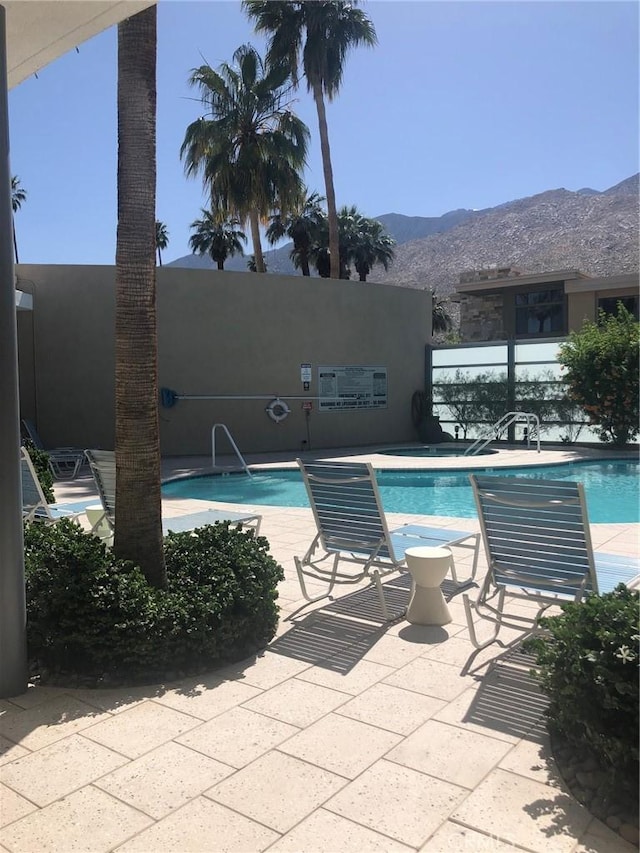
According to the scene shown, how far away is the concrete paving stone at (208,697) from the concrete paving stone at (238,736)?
0.26 feet

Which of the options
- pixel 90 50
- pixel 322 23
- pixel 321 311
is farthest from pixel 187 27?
pixel 322 23

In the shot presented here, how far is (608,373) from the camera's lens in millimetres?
14719

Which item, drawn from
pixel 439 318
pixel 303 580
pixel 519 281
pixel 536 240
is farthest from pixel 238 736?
pixel 536 240

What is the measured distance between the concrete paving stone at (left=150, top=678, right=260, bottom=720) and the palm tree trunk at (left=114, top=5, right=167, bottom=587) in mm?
664

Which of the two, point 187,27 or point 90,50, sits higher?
point 187,27

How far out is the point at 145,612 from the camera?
3.31 meters

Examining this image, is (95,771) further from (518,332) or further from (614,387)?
(518,332)

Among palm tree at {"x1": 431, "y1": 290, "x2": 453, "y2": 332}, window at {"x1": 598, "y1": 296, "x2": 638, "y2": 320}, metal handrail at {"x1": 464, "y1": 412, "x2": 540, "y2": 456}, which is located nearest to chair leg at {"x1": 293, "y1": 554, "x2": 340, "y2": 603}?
metal handrail at {"x1": 464, "y1": 412, "x2": 540, "y2": 456}

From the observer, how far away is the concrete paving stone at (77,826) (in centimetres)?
206

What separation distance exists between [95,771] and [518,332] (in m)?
25.7

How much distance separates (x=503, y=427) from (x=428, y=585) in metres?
13.2

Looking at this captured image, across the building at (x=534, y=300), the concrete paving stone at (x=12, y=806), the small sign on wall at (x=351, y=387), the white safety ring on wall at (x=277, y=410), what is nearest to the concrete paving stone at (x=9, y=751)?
the concrete paving stone at (x=12, y=806)

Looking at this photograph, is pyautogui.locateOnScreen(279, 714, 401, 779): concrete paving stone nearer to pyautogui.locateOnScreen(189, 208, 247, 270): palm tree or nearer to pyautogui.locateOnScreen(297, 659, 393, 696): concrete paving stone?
pyautogui.locateOnScreen(297, 659, 393, 696): concrete paving stone

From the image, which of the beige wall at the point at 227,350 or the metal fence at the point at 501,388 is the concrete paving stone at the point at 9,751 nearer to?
the beige wall at the point at 227,350
